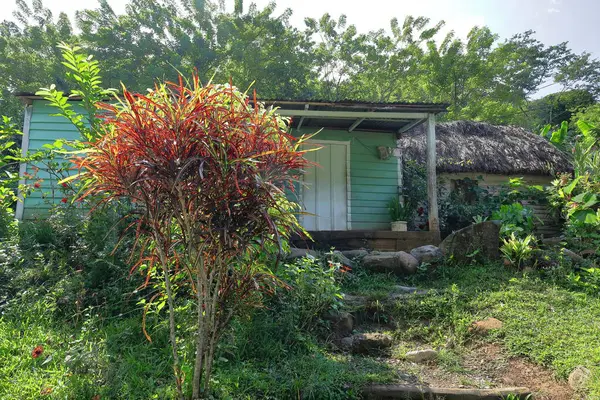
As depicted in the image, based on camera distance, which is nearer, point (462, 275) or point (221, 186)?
point (221, 186)

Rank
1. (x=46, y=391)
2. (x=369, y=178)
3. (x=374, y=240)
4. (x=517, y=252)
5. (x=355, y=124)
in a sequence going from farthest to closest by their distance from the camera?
(x=369, y=178) → (x=355, y=124) → (x=374, y=240) → (x=517, y=252) → (x=46, y=391)

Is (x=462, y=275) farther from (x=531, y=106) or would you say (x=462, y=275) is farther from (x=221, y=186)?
(x=531, y=106)

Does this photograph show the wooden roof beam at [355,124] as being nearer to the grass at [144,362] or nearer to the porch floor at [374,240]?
the porch floor at [374,240]

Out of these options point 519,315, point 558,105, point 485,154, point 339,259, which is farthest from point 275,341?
point 558,105

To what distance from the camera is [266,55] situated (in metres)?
18.9

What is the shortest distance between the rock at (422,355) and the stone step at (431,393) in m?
0.64

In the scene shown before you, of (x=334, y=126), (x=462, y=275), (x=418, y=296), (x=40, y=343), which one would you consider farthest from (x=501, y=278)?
(x=40, y=343)

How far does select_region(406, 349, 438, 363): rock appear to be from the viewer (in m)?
3.75

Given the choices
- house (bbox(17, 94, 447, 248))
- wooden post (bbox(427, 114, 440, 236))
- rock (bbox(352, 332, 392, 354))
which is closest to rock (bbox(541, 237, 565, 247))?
wooden post (bbox(427, 114, 440, 236))

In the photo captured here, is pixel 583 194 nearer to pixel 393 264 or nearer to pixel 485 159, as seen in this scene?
pixel 393 264

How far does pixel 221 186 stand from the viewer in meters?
2.02

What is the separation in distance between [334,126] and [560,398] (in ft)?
23.4

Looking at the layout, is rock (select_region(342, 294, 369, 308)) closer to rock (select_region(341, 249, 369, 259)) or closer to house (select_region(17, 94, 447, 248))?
rock (select_region(341, 249, 369, 259))

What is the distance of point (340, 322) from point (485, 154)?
942 cm
